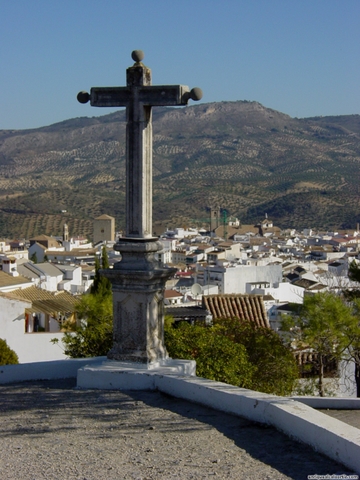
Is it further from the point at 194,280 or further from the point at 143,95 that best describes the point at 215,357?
the point at 194,280

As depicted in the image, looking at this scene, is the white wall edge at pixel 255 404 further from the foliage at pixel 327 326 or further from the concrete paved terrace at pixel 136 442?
the foliage at pixel 327 326

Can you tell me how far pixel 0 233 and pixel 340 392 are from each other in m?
98.2

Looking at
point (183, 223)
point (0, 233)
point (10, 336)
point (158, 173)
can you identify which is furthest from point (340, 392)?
point (158, 173)

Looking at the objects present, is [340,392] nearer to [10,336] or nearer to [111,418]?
[10,336]

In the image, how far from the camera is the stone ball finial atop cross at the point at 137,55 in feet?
22.2

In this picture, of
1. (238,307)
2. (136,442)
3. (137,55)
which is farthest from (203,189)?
(136,442)

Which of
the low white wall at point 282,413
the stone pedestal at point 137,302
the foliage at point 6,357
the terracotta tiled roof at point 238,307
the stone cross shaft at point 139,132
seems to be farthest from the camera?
the terracotta tiled roof at point 238,307

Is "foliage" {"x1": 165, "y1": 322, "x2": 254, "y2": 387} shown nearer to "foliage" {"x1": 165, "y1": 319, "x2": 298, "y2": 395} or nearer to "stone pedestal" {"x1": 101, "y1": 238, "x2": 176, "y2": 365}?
"foliage" {"x1": 165, "y1": 319, "x2": 298, "y2": 395}

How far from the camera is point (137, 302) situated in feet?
21.3

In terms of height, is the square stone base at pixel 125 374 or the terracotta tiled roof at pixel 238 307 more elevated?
the terracotta tiled roof at pixel 238 307

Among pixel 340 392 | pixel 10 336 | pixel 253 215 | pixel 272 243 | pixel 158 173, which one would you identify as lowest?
pixel 340 392

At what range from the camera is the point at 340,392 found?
17875mm

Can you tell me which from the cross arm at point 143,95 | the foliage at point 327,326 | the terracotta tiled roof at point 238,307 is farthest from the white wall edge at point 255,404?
the terracotta tiled roof at point 238,307

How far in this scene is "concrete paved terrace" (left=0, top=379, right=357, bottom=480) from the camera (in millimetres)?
4434
